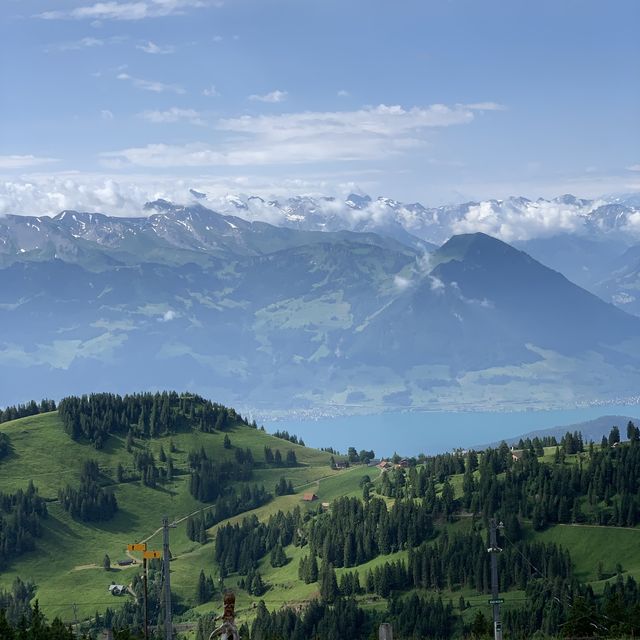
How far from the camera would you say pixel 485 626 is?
527 ft

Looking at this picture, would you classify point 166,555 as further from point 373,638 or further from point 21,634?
point 373,638

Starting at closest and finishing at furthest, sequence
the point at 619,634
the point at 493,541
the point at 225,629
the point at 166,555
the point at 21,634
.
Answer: the point at 225,629
the point at 166,555
the point at 493,541
the point at 21,634
the point at 619,634

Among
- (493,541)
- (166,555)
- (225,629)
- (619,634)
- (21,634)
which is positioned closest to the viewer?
(225,629)

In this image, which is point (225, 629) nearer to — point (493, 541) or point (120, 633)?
point (493, 541)

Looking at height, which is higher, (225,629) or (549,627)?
(225,629)

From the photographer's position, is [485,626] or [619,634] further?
[485,626]

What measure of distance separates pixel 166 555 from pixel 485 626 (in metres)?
94.8

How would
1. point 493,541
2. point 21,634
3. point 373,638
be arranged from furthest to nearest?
point 373,638 → point 21,634 → point 493,541

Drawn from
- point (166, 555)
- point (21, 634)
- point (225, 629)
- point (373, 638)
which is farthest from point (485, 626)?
point (225, 629)

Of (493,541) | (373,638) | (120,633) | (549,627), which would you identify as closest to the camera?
(493,541)

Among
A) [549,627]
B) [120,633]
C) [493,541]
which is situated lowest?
[549,627]

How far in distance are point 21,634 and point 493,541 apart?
48.0 metres

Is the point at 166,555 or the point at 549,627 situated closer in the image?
the point at 166,555

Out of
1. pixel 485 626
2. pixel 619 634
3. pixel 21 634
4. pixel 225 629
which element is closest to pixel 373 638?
pixel 485 626
